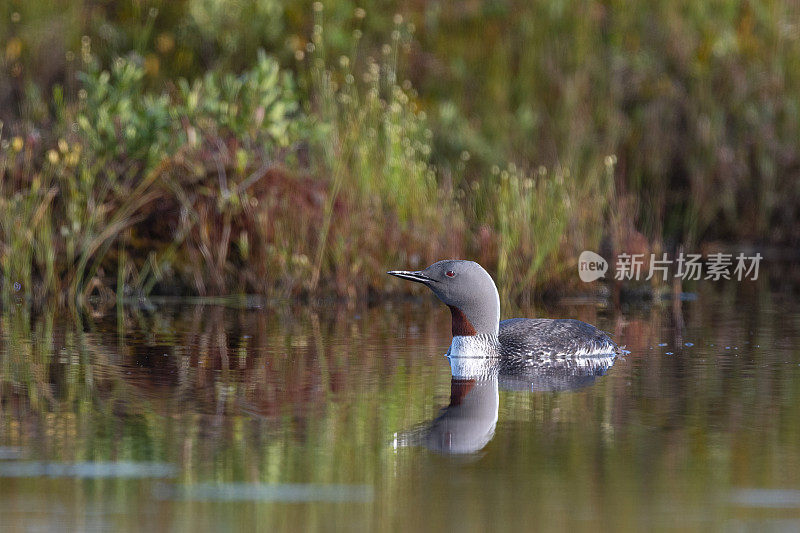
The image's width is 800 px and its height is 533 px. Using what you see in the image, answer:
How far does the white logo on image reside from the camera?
1458cm

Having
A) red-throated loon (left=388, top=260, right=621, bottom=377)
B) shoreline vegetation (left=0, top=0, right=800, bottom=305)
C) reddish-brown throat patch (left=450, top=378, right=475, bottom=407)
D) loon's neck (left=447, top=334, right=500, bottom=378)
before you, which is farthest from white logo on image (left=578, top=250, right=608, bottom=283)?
reddish-brown throat patch (left=450, top=378, right=475, bottom=407)

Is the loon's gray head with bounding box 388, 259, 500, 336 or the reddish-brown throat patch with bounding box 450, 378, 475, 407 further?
the loon's gray head with bounding box 388, 259, 500, 336

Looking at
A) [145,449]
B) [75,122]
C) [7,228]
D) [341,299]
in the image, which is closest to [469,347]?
[145,449]

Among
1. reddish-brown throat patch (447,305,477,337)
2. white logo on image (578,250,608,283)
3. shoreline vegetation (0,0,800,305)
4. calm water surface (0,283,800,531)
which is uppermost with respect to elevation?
shoreline vegetation (0,0,800,305)

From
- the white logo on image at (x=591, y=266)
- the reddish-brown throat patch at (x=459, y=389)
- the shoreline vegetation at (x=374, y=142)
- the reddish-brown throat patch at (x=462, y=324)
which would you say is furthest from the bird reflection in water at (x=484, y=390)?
the white logo on image at (x=591, y=266)

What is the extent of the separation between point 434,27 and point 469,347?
36.3 ft

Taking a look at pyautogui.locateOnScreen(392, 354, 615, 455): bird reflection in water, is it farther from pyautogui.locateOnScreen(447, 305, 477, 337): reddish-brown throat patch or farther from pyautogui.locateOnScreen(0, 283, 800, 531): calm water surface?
pyautogui.locateOnScreen(447, 305, 477, 337): reddish-brown throat patch

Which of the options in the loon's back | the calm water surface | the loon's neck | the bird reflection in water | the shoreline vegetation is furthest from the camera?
the shoreline vegetation

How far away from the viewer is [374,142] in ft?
47.2

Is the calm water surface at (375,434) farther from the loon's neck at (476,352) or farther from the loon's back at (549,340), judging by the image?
the loon's back at (549,340)

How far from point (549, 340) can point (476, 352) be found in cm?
50

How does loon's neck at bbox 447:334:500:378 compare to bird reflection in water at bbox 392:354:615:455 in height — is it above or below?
above

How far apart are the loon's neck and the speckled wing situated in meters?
0.08

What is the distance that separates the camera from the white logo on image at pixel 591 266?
1458 cm
